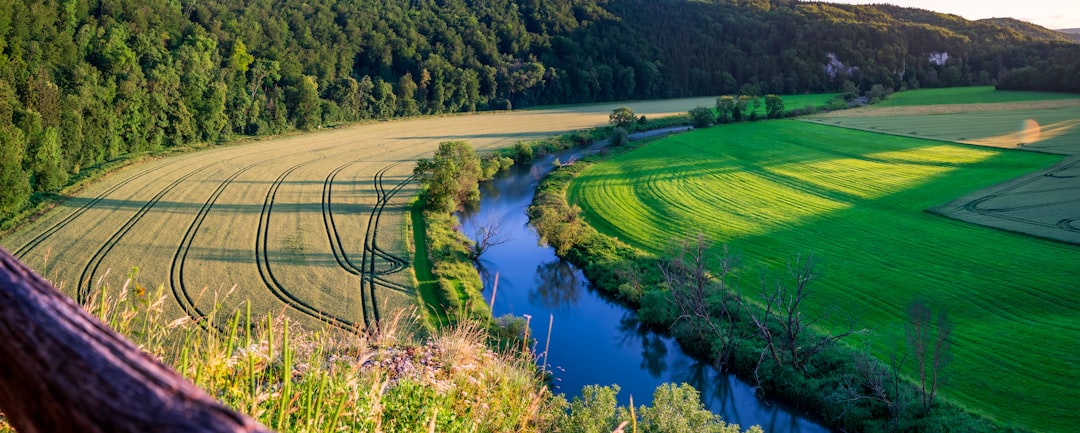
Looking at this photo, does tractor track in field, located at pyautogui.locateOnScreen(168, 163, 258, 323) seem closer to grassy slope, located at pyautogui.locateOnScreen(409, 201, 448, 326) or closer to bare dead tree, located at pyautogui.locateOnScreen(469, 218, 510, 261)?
grassy slope, located at pyautogui.locateOnScreen(409, 201, 448, 326)

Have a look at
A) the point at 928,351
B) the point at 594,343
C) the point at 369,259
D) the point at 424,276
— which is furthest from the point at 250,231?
the point at 928,351

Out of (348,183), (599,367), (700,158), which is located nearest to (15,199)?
(348,183)

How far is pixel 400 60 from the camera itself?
9488cm

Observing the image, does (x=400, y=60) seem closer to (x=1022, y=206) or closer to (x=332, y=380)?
(x=1022, y=206)

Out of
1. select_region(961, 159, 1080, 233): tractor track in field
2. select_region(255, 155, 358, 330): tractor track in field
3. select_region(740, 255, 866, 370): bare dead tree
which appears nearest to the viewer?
select_region(740, 255, 866, 370): bare dead tree

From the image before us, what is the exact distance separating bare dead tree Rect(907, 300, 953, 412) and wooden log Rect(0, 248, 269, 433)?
64.1ft

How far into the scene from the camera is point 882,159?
53531mm

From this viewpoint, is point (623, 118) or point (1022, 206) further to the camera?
point (623, 118)

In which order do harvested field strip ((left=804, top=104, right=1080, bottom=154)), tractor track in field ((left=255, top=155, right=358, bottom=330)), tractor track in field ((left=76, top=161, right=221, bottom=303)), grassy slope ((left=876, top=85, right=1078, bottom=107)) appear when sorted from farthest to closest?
1. grassy slope ((left=876, top=85, right=1078, bottom=107))
2. harvested field strip ((left=804, top=104, right=1080, bottom=154))
3. tractor track in field ((left=76, top=161, right=221, bottom=303))
4. tractor track in field ((left=255, top=155, right=358, bottom=330))

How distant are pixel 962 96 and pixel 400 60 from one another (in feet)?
251

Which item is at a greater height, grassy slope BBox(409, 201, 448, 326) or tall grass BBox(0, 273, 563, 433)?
tall grass BBox(0, 273, 563, 433)

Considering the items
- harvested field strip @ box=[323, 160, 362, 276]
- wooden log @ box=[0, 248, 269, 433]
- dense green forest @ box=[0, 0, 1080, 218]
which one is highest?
dense green forest @ box=[0, 0, 1080, 218]

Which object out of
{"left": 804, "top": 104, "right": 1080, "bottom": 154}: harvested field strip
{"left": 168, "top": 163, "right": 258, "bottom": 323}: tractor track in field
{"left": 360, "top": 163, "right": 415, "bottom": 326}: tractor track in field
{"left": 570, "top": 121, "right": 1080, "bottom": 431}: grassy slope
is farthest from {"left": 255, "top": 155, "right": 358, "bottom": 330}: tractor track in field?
{"left": 804, "top": 104, "right": 1080, "bottom": 154}: harvested field strip

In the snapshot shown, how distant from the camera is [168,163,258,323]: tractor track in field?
87.6 ft
